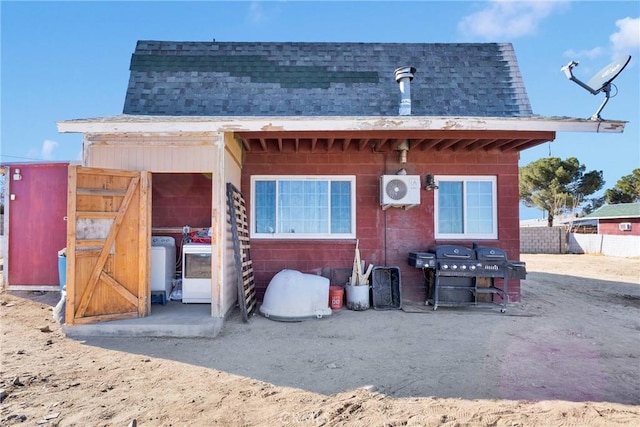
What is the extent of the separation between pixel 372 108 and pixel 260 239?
3232 millimetres

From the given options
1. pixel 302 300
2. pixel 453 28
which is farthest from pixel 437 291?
pixel 453 28

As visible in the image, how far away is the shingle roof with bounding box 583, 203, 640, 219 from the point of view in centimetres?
2139

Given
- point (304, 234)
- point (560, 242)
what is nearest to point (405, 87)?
point (304, 234)

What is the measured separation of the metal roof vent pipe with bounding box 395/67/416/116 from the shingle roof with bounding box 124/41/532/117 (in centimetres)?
36

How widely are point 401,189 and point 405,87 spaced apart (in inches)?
79.4

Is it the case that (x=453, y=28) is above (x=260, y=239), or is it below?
above

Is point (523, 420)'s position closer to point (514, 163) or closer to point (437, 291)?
point (437, 291)

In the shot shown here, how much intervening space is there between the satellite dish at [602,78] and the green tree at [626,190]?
26.6m

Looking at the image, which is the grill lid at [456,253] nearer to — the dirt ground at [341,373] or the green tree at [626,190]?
the dirt ground at [341,373]

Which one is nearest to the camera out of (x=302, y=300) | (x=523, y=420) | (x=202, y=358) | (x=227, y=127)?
(x=523, y=420)

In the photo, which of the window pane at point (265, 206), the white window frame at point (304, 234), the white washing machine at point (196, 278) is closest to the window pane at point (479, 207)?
the white window frame at point (304, 234)

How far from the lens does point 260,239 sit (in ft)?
21.4

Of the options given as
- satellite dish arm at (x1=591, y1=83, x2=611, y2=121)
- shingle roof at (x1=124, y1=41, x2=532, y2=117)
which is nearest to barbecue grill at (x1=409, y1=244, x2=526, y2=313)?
satellite dish arm at (x1=591, y1=83, x2=611, y2=121)

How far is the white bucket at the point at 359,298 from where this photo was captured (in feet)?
19.4
